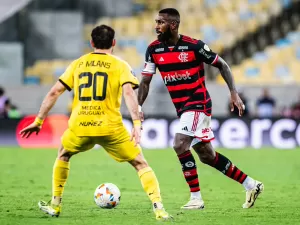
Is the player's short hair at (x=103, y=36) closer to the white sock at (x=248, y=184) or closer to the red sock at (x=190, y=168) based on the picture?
the red sock at (x=190, y=168)

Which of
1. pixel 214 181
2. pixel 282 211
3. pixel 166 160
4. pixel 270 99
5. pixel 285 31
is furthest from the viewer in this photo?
pixel 285 31

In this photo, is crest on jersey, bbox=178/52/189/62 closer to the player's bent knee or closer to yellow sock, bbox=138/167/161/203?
the player's bent knee

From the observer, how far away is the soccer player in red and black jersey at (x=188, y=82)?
8781 millimetres

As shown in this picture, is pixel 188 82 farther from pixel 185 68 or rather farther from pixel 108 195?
pixel 108 195

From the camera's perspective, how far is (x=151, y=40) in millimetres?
25203

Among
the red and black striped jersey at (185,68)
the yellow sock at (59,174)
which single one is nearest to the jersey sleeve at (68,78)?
the yellow sock at (59,174)

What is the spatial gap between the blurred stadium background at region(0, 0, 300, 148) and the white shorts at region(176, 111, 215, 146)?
11553mm

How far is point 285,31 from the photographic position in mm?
26938

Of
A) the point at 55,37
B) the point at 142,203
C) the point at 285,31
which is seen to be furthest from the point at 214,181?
the point at 285,31

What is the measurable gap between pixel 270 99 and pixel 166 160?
6.69m

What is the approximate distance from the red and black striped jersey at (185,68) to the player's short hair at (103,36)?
1447mm

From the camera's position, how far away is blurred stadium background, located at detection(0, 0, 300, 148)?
20672 mm

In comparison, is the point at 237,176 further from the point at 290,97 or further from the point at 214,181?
the point at 290,97

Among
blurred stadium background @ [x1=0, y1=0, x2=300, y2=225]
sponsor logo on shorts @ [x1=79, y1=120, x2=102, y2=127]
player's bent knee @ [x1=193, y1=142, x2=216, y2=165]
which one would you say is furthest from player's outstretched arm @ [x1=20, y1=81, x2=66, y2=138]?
blurred stadium background @ [x1=0, y1=0, x2=300, y2=225]
